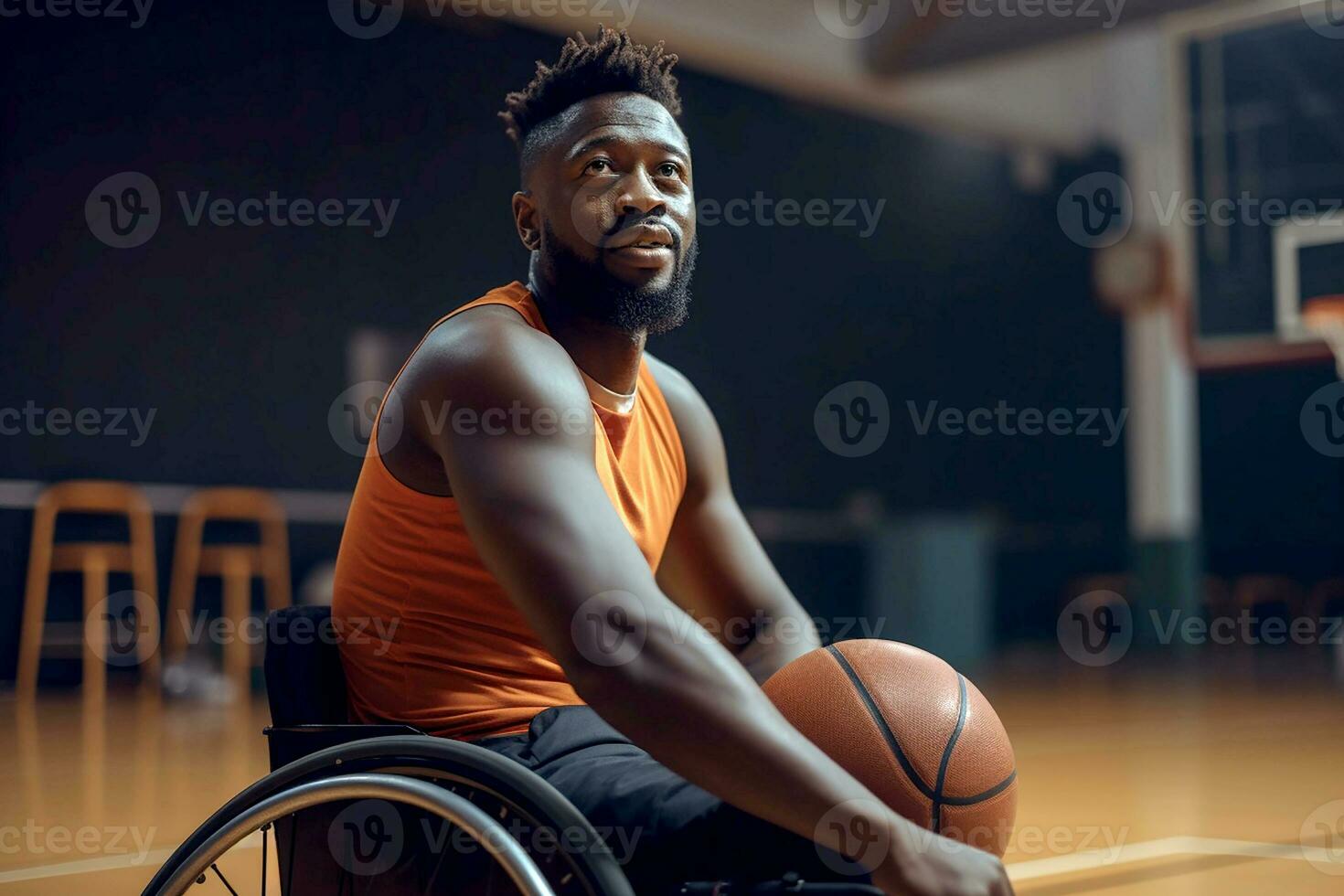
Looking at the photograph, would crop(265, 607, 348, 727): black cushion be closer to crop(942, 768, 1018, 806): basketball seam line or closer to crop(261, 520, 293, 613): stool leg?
crop(942, 768, 1018, 806): basketball seam line

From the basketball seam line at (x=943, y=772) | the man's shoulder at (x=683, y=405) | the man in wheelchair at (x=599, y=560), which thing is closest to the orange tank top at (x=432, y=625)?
the man in wheelchair at (x=599, y=560)

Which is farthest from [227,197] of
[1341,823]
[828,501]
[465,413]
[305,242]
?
[465,413]

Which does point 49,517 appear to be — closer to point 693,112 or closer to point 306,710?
point 693,112

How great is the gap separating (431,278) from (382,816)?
6553 mm

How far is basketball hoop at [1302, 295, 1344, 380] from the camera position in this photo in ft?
20.2

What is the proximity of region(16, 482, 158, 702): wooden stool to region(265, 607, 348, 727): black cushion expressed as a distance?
502 centimetres

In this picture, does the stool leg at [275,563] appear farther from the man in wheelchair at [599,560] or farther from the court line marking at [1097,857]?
the man in wheelchair at [599,560]

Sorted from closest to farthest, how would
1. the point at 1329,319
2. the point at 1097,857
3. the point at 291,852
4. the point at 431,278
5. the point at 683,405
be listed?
the point at 291,852 → the point at 683,405 → the point at 1097,857 → the point at 1329,319 → the point at 431,278

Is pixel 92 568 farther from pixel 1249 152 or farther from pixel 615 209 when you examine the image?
pixel 1249 152

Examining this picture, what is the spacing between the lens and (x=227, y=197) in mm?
7074

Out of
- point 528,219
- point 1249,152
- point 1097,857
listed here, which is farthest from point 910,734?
point 1249,152

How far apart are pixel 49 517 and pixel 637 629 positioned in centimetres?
560

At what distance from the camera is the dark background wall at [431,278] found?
6547 mm

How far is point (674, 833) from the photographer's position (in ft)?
4.19
